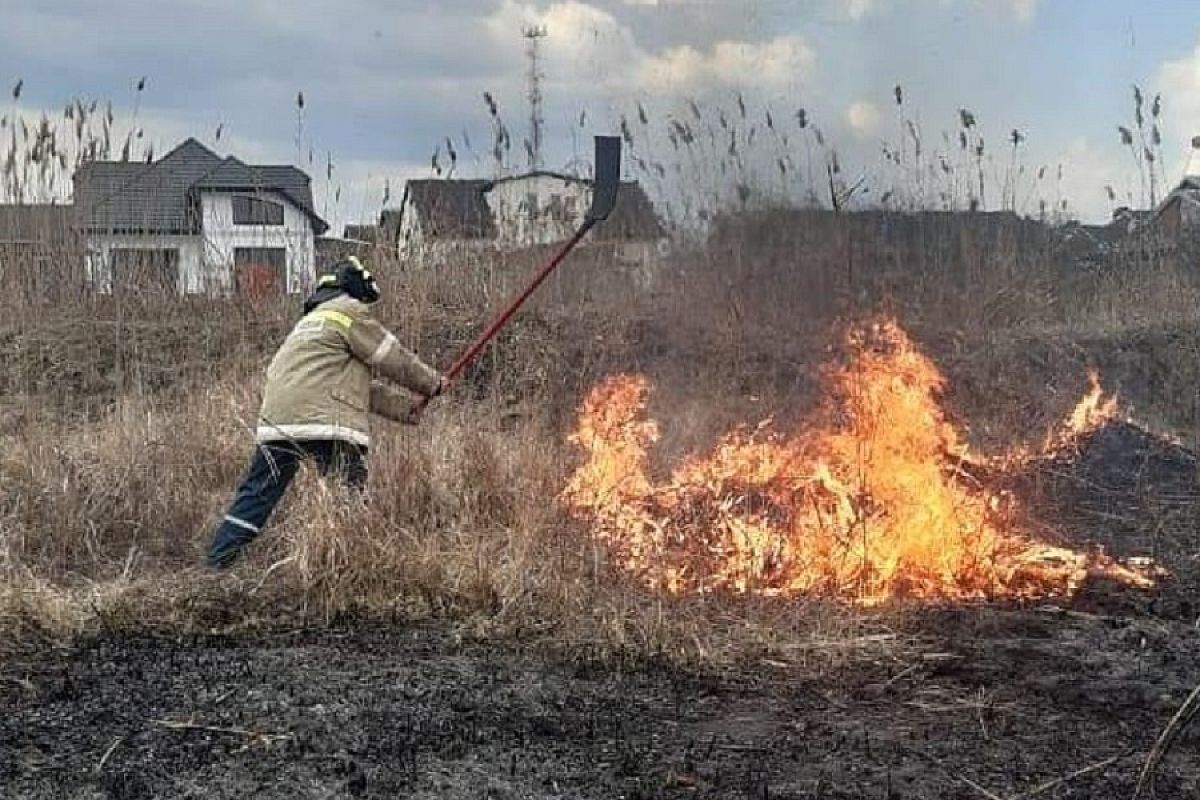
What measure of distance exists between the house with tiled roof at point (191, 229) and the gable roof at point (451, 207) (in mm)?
892

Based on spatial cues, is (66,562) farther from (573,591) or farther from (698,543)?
(698,543)

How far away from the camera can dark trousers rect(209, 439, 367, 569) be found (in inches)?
258

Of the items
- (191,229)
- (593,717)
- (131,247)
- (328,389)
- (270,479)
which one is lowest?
(593,717)

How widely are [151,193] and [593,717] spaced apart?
7.66m

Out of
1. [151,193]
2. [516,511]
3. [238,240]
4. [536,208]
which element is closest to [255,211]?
[238,240]

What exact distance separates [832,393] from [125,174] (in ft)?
20.0

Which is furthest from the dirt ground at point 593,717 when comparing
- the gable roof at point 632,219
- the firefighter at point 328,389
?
the gable roof at point 632,219

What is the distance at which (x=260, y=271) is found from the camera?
1123 centimetres

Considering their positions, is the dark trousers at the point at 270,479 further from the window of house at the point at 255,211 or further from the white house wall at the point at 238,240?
the white house wall at the point at 238,240

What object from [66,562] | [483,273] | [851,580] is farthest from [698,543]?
[483,273]

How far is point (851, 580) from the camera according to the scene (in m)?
6.18

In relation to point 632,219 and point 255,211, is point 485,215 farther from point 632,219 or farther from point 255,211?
point 255,211

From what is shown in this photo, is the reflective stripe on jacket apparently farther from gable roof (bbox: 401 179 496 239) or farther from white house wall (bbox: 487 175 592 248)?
gable roof (bbox: 401 179 496 239)

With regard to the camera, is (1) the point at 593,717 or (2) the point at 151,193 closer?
(1) the point at 593,717
